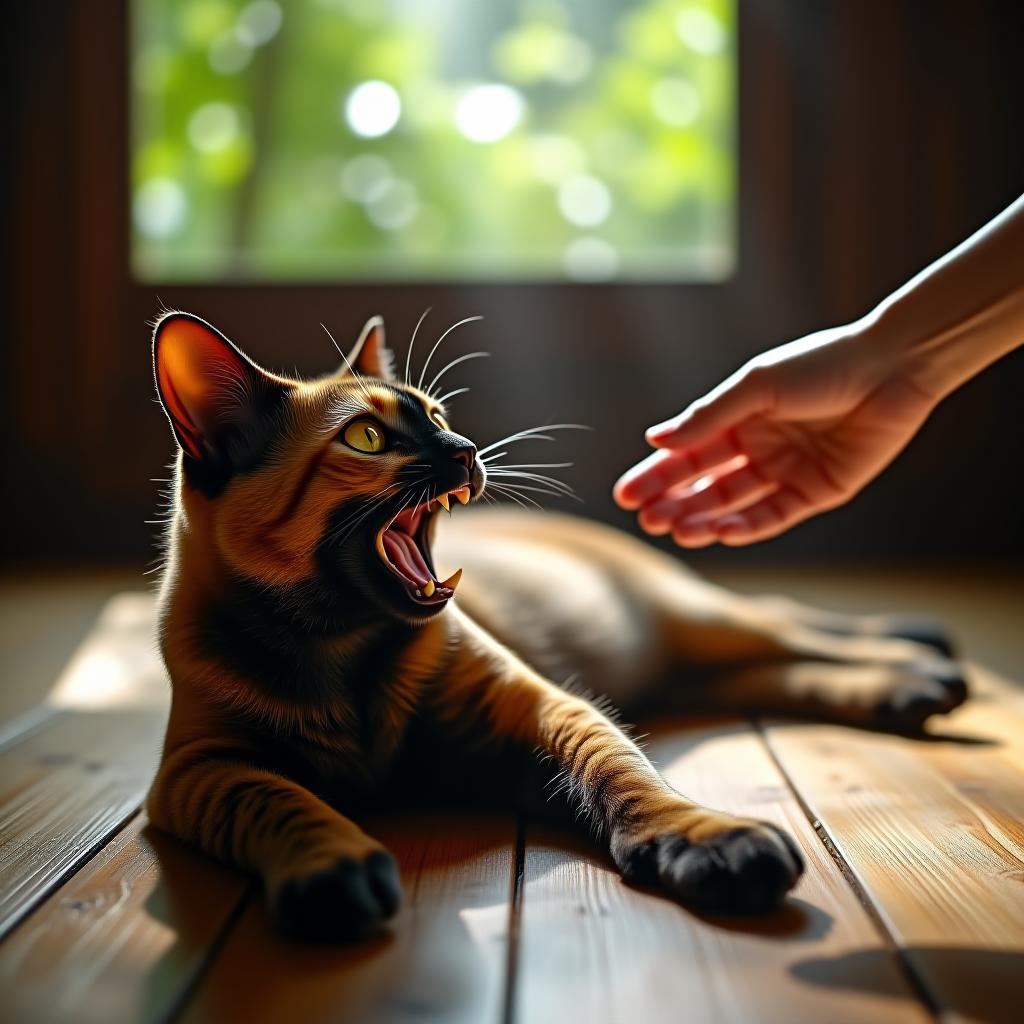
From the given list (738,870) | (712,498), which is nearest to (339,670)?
(738,870)

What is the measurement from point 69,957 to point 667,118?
354 cm

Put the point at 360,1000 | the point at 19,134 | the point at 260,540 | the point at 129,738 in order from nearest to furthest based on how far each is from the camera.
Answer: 1. the point at 360,1000
2. the point at 260,540
3. the point at 129,738
4. the point at 19,134

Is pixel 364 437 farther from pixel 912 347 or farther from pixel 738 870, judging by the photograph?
pixel 912 347

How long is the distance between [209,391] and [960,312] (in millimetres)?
904

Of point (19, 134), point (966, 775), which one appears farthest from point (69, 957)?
point (19, 134)

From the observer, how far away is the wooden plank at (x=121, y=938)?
2.84 ft

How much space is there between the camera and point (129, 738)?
1707 millimetres

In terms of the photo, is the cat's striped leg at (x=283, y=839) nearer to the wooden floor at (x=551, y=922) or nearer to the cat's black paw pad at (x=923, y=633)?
the wooden floor at (x=551, y=922)

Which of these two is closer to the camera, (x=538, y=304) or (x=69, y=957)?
(x=69, y=957)

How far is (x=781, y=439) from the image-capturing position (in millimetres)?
1690

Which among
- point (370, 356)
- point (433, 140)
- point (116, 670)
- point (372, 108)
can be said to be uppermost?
point (372, 108)

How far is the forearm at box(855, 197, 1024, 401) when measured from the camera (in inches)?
52.9

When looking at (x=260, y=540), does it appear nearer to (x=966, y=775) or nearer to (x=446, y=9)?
(x=966, y=775)

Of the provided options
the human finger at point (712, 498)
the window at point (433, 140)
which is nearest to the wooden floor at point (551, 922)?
the human finger at point (712, 498)
